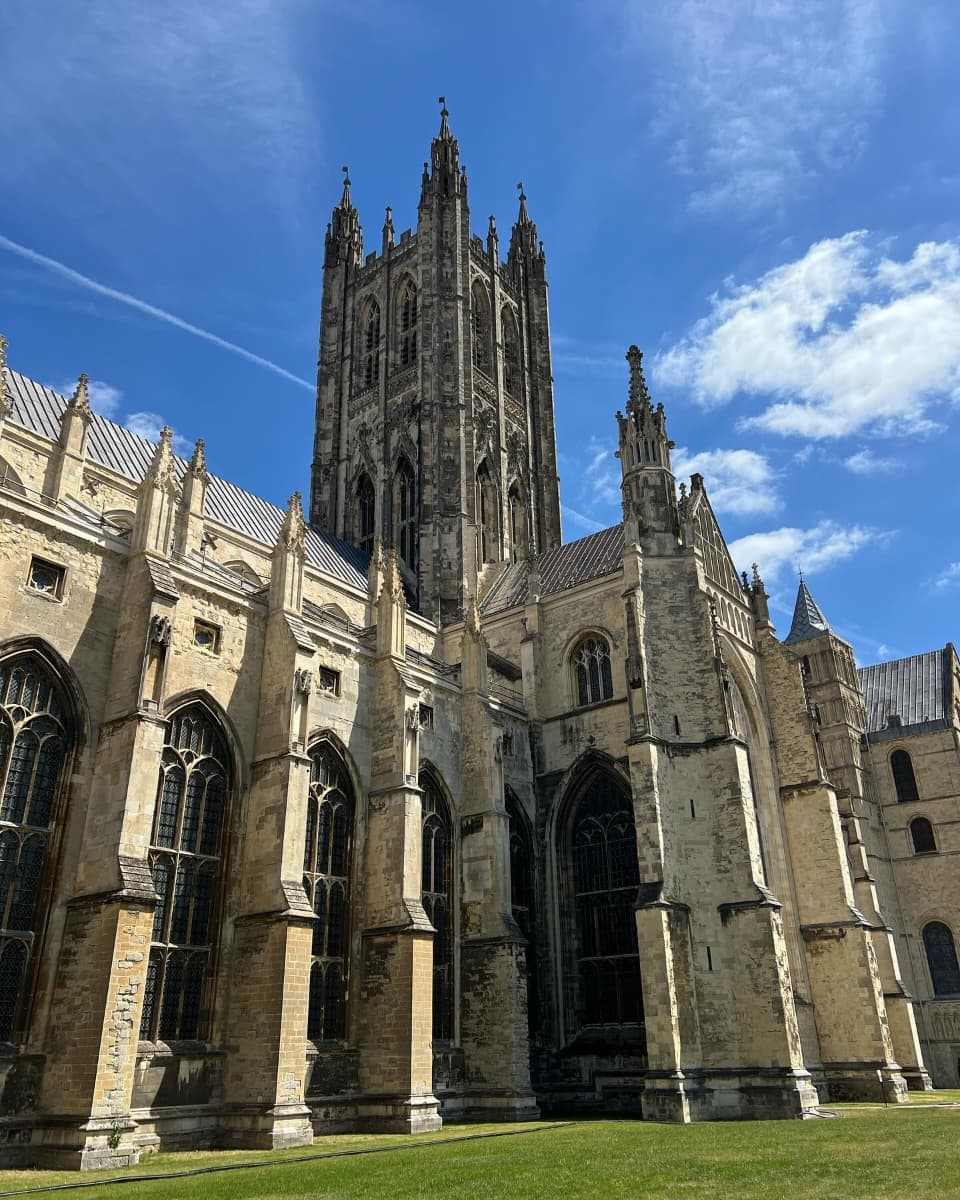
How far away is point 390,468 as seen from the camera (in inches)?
1817

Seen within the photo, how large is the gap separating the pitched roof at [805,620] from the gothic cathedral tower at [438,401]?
13559 millimetres

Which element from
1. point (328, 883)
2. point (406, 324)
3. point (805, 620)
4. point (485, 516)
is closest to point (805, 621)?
point (805, 620)

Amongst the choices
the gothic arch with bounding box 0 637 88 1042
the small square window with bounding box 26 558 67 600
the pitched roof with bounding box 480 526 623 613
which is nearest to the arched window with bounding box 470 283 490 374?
the pitched roof with bounding box 480 526 623 613

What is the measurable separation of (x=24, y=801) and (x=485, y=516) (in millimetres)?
30709

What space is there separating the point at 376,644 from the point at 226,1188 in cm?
1542

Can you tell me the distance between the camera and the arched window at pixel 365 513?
151 feet

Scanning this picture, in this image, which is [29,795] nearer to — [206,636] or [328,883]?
[206,636]

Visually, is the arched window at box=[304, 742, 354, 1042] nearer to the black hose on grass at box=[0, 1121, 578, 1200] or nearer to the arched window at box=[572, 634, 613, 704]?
the black hose on grass at box=[0, 1121, 578, 1200]

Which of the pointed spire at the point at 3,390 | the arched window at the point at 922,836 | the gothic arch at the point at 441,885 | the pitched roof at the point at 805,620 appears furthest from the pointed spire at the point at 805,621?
the pointed spire at the point at 3,390

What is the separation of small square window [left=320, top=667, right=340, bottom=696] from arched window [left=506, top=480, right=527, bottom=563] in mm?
23348

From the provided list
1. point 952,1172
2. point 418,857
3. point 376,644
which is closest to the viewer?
point 952,1172

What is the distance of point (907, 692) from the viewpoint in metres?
47.8

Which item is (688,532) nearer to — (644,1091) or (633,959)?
(633,959)

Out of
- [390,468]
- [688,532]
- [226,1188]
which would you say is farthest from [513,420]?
[226,1188]
